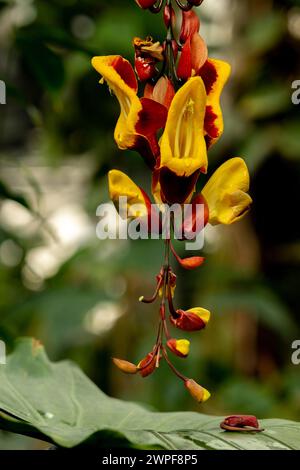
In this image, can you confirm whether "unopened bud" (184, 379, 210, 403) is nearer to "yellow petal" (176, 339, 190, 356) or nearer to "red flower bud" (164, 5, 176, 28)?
"yellow petal" (176, 339, 190, 356)

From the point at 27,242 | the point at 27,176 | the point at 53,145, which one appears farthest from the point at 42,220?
the point at 53,145

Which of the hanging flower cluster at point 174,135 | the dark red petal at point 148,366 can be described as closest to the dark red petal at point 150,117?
the hanging flower cluster at point 174,135

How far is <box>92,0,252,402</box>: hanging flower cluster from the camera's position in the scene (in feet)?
1.27

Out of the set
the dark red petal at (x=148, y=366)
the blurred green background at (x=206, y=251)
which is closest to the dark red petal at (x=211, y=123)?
the dark red petal at (x=148, y=366)

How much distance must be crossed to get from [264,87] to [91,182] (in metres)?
0.34

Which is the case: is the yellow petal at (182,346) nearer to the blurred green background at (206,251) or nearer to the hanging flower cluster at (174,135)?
the hanging flower cluster at (174,135)

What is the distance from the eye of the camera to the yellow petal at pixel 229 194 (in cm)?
40

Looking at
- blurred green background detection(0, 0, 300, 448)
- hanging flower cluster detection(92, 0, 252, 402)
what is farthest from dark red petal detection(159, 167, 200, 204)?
blurred green background detection(0, 0, 300, 448)

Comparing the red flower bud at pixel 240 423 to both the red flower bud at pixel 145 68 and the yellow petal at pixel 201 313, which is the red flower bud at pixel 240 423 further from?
the red flower bud at pixel 145 68

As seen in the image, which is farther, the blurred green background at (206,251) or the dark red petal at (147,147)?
the blurred green background at (206,251)

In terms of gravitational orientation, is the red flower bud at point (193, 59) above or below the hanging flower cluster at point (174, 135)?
above

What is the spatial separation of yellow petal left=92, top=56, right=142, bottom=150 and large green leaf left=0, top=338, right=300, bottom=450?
13 centimetres

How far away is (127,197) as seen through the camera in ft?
1.32

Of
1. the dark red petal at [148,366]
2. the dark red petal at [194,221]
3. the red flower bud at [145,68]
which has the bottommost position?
the dark red petal at [148,366]
